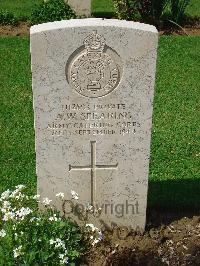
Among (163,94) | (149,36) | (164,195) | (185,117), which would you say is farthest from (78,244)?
(163,94)

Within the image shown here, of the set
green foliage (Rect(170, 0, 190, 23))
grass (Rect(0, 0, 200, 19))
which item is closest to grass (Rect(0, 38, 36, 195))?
grass (Rect(0, 0, 200, 19))

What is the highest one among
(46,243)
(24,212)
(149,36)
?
(149,36)

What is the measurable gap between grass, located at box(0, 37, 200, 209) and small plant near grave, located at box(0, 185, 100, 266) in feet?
4.15

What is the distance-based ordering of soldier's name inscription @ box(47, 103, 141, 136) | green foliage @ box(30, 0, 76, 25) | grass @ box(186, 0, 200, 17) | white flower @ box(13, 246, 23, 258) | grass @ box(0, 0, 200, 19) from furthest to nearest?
grass @ box(186, 0, 200, 17), grass @ box(0, 0, 200, 19), green foliage @ box(30, 0, 76, 25), soldier's name inscription @ box(47, 103, 141, 136), white flower @ box(13, 246, 23, 258)

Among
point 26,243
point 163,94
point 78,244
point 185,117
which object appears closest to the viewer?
point 26,243

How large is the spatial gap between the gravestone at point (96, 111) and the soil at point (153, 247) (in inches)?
7.2

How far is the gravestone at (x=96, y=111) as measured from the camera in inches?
152

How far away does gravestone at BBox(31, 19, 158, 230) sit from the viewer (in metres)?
3.85

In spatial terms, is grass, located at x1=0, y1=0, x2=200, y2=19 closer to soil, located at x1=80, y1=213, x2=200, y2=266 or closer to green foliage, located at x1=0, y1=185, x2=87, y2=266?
soil, located at x1=80, y1=213, x2=200, y2=266

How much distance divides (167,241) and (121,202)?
1.82 ft

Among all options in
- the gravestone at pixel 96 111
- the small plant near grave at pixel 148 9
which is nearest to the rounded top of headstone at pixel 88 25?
the gravestone at pixel 96 111

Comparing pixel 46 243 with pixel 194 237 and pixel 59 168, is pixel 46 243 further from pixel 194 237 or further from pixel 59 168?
pixel 194 237

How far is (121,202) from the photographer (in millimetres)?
4520

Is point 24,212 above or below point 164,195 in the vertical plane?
above
